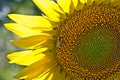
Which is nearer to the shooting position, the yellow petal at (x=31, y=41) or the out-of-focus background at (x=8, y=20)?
the yellow petal at (x=31, y=41)

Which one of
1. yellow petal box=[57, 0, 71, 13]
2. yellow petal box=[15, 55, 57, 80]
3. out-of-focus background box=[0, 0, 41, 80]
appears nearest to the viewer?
yellow petal box=[57, 0, 71, 13]

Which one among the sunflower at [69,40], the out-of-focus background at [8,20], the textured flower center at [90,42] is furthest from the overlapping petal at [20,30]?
the out-of-focus background at [8,20]

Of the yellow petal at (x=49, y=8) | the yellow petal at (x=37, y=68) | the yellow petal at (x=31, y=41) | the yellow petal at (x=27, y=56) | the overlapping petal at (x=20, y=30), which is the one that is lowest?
the yellow petal at (x=37, y=68)

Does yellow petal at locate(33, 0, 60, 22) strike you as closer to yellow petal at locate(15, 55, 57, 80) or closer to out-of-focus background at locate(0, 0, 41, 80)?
yellow petal at locate(15, 55, 57, 80)

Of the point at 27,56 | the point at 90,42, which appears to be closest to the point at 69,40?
the point at 90,42

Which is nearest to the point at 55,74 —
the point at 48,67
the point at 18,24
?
the point at 48,67

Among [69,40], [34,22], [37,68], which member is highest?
[34,22]

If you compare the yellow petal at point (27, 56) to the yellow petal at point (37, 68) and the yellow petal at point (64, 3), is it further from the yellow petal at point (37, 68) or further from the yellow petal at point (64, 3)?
the yellow petal at point (64, 3)

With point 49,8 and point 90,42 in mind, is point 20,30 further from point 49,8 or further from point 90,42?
point 90,42

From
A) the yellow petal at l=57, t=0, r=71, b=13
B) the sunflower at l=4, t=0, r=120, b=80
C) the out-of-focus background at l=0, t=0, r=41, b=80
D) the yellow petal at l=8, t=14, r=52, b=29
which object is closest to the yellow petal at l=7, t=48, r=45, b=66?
the sunflower at l=4, t=0, r=120, b=80
